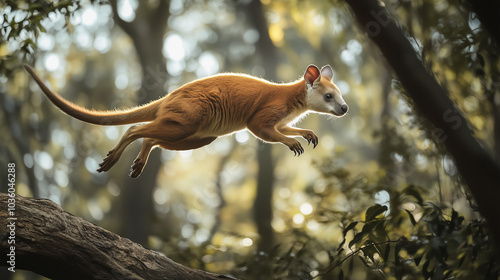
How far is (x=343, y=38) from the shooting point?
37.2 feet

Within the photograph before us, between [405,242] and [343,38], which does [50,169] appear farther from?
[405,242]

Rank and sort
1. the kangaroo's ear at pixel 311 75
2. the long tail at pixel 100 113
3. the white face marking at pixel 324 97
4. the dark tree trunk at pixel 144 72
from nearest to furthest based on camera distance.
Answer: the long tail at pixel 100 113, the kangaroo's ear at pixel 311 75, the white face marking at pixel 324 97, the dark tree trunk at pixel 144 72

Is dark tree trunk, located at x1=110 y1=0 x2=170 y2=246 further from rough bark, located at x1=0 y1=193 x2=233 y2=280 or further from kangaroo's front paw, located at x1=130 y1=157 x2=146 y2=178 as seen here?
kangaroo's front paw, located at x1=130 y1=157 x2=146 y2=178

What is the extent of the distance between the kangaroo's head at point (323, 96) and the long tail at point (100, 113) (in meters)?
1.49

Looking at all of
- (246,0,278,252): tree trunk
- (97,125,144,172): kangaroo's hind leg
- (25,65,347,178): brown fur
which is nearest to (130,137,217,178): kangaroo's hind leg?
(25,65,347,178): brown fur

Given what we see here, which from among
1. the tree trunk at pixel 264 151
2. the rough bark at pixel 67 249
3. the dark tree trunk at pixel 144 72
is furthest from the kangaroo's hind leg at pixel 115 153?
the dark tree trunk at pixel 144 72

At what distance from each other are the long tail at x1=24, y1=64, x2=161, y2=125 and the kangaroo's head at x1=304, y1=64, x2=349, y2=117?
149 cm

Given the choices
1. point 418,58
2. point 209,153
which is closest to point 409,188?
point 418,58

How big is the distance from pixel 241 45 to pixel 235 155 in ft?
17.2

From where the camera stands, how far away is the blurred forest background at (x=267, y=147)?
223 inches

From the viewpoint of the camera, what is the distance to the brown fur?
14.6 feet

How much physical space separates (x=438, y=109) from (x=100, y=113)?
9.40 ft

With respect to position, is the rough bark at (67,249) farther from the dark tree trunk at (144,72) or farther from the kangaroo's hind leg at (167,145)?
the dark tree trunk at (144,72)

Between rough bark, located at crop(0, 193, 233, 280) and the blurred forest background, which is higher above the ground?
the blurred forest background
